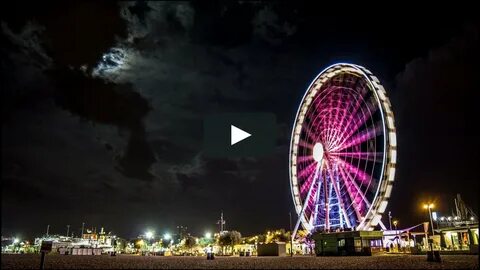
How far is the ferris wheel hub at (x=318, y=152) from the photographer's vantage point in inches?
2273

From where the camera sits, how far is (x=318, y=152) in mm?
58750

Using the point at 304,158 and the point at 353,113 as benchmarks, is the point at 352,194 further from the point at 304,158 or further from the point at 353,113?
the point at 304,158

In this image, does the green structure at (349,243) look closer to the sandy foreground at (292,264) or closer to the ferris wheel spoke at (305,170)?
the ferris wheel spoke at (305,170)

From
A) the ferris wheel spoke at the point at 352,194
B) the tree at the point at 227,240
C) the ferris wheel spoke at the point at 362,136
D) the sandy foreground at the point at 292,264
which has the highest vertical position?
the ferris wheel spoke at the point at 362,136

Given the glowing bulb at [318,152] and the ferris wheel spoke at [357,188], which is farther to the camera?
the glowing bulb at [318,152]

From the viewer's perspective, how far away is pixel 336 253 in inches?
2024

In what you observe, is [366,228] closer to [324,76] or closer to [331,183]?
[331,183]

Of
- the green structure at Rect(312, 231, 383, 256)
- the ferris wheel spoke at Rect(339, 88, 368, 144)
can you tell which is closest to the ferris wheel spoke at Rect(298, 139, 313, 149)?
the ferris wheel spoke at Rect(339, 88, 368, 144)

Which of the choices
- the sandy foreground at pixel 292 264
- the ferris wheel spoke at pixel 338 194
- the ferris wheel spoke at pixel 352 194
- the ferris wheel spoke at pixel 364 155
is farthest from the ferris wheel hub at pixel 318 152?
the sandy foreground at pixel 292 264

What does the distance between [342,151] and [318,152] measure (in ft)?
16.5

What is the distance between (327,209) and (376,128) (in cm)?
1466

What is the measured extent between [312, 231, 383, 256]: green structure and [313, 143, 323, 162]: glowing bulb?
10917 millimetres

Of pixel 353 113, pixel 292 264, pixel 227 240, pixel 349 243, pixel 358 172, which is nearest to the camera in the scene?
pixel 292 264

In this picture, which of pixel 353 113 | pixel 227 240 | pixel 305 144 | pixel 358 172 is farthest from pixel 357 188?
pixel 227 240
